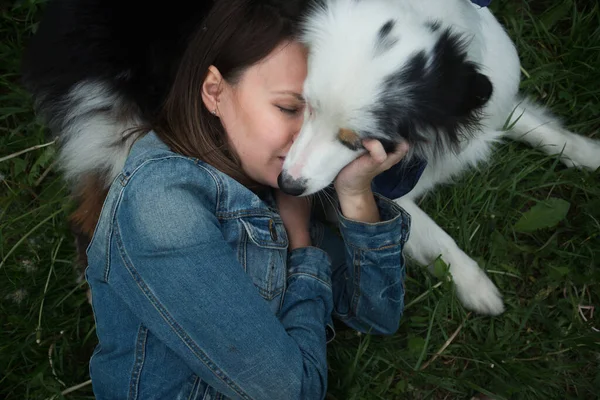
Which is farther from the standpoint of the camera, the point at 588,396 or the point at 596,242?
the point at 596,242

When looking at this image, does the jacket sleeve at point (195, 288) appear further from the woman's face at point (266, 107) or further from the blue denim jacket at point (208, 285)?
the woman's face at point (266, 107)

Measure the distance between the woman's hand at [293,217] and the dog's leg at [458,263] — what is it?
0.51 metres

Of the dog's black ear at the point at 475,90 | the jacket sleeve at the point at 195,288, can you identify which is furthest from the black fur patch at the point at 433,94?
the jacket sleeve at the point at 195,288

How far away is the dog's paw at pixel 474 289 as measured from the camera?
2.37 meters

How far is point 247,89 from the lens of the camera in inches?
68.3

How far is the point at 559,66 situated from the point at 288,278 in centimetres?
191

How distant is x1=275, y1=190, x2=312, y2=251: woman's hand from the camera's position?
2.13 metres

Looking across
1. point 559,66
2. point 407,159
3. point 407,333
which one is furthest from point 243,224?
point 559,66

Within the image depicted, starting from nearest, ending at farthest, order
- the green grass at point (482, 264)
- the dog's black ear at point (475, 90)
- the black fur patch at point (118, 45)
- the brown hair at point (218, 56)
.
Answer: the dog's black ear at point (475, 90)
the brown hair at point (218, 56)
the black fur patch at point (118, 45)
the green grass at point (482, 264)

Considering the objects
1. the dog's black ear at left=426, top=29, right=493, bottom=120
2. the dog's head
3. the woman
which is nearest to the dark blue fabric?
the woman

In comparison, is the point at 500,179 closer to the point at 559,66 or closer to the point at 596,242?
the point at 596,242

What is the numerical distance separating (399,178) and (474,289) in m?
0.72

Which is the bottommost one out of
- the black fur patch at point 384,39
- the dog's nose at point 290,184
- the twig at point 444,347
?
the twig at point 444,347

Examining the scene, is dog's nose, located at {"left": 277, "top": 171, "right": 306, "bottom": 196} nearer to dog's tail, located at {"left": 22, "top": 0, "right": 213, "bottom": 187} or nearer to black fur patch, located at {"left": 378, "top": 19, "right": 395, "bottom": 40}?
black fur patch, located at {"left": 378, "top": 19, "right": 395, "bottom": 40}
